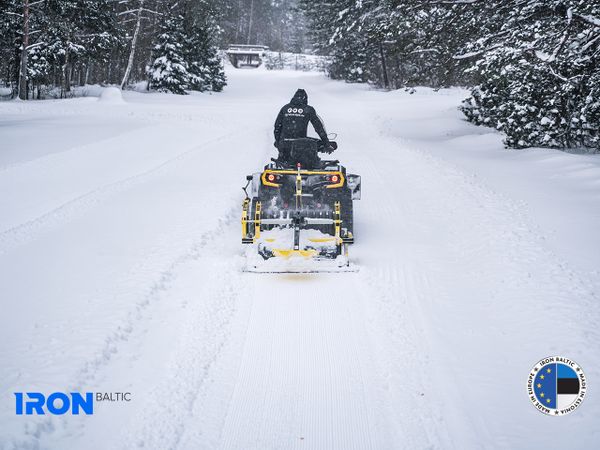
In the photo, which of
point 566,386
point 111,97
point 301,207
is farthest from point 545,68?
point 111,97

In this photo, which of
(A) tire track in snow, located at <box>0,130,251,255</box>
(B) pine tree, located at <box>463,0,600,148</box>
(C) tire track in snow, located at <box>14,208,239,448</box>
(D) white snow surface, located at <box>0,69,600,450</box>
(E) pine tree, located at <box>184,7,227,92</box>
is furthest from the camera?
(E) pine tree, located at <box>184,7,227,92</box>

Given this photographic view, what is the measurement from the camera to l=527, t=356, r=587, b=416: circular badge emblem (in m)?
3.37

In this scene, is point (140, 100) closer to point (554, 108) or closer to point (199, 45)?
point (199, 45)

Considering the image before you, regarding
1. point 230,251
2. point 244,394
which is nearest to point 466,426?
point 244,394

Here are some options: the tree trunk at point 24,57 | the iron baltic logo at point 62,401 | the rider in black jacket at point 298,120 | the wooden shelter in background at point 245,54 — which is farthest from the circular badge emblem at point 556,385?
the wooden shelter in background at point 245,54

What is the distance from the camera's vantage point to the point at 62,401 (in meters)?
3.33

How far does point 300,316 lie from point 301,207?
2030 millimetres

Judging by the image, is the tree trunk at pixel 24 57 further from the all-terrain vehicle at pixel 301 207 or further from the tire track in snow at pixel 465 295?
the tire track in snow at pixel 465 295

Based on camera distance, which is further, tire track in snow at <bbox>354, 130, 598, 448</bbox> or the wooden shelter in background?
the wooden shelter in background

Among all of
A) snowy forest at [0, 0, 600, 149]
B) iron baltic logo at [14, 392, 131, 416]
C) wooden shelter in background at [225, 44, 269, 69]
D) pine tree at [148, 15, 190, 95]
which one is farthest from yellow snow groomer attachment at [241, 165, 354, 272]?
wooden shelter in background at [225, 44, 269, 69]

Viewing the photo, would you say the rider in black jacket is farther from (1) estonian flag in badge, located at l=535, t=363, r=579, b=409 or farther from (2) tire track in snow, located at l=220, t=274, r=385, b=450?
(1) estonian flag in badge, located at l=535, t=363, r=579, b=409

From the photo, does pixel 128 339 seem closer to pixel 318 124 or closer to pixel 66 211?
pixel 318 124

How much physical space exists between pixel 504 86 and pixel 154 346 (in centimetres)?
1192

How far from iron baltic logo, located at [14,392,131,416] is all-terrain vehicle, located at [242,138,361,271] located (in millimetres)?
2787
